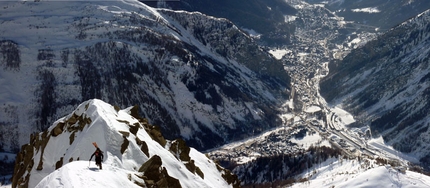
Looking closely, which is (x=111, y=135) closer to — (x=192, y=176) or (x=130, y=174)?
Result: (x=130, y=174)

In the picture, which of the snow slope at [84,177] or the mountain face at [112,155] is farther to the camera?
the mountain face at [112,155]

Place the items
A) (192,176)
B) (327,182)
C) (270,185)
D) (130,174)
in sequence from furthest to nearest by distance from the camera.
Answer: (270,185) → (327,182) → (192,176) → (130,174)

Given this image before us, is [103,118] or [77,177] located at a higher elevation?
[103,118]

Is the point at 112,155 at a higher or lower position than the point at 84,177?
higher

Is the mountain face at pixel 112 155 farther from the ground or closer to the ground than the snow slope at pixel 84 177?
farther from the ground

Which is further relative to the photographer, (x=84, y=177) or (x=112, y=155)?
(x=112, y=155)

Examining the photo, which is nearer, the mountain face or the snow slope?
the snow slope

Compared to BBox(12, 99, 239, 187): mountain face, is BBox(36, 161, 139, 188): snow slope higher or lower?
lower

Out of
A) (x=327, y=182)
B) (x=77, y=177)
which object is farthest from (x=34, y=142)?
(x=327, y=182)
